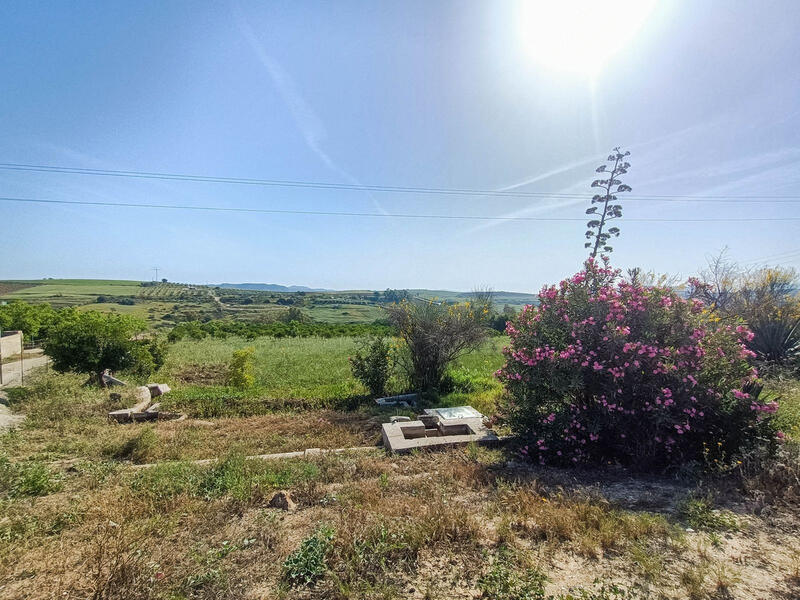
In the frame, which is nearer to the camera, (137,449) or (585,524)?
(585,524)

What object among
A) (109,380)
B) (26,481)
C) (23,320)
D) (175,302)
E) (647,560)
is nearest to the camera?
(647,560)

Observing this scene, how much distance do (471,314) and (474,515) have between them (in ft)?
22.1

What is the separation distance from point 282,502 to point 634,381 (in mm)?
4163

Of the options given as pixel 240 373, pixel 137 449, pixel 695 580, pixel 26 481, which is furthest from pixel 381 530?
pixel 240 373

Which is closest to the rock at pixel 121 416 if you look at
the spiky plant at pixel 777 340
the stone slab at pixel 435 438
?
the stone slab at pixel 435 438

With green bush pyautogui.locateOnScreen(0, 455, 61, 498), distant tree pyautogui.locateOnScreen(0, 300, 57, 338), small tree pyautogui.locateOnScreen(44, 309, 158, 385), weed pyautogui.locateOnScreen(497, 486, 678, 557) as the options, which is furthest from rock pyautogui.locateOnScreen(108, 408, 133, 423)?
distant tree pyautogui.locateOnScreen(0, 300, 57, 338)

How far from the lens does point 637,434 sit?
4.37 meters

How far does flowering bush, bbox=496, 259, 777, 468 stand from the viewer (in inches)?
160

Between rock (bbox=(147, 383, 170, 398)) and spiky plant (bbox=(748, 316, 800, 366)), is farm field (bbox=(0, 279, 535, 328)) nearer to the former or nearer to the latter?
spiky plant (bbox=(748, 316, 800, 366))

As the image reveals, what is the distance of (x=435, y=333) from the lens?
928cm

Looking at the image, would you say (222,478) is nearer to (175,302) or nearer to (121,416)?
(121,416)

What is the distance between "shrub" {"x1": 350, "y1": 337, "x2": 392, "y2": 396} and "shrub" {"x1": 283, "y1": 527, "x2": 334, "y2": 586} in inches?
252

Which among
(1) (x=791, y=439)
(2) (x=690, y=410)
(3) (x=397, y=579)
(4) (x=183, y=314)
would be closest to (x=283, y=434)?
(3) (x=397, y=579)

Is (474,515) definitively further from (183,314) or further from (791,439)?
(183,314)
